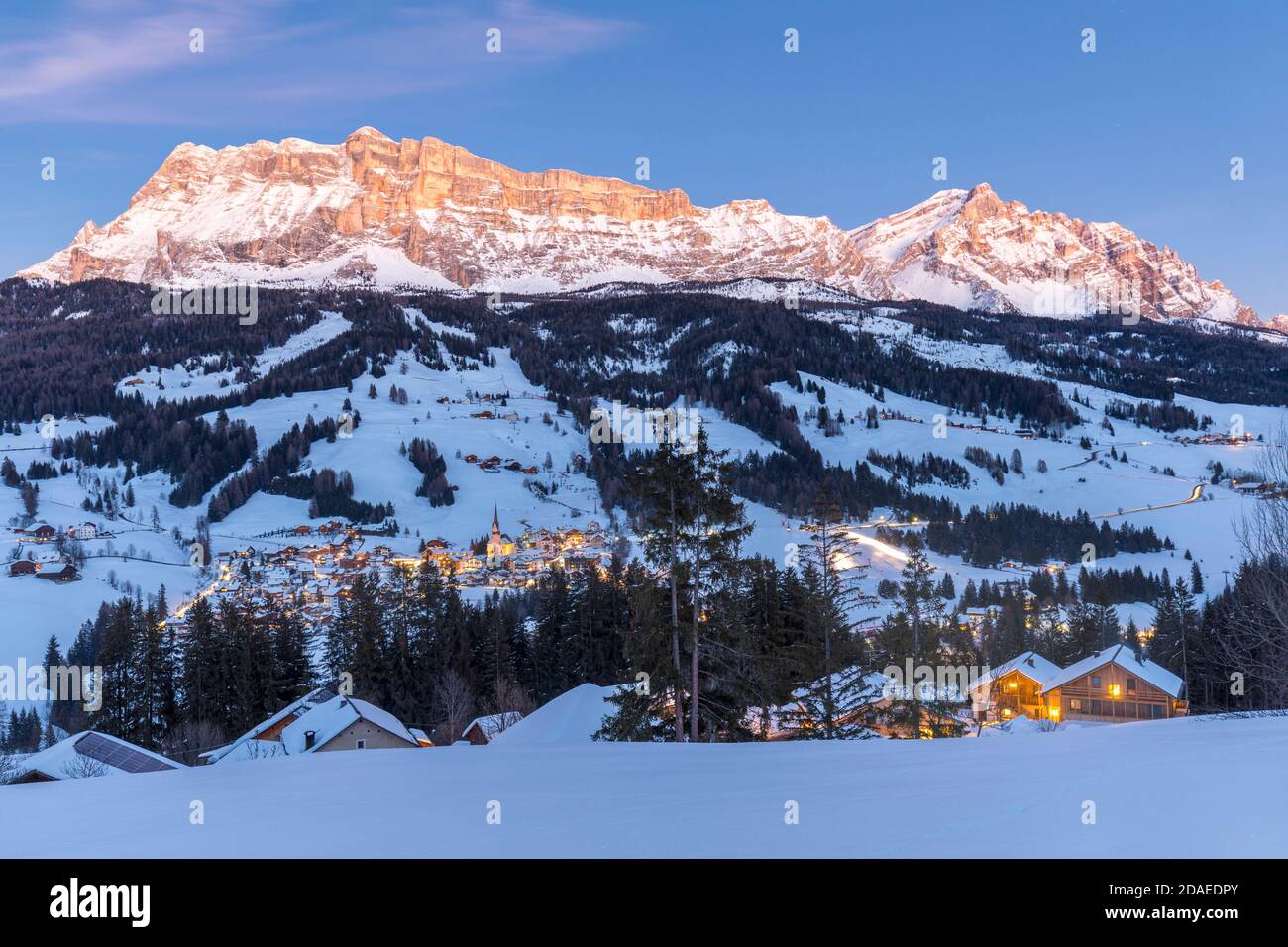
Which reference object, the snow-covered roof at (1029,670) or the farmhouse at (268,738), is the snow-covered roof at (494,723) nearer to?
the farmhouse at (268,738)

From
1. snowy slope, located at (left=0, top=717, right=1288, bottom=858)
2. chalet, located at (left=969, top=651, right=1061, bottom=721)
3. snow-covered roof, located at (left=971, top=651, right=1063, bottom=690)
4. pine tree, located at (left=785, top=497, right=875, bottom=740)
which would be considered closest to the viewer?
snowy slope, located at (left=0, top=717, right=1288, bottom=858)

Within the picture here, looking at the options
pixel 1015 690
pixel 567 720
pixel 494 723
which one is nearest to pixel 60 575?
pixel 494 723

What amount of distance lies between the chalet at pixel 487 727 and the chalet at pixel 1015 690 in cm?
2667

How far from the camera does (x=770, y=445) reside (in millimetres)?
162250

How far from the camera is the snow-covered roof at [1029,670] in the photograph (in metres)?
49.5

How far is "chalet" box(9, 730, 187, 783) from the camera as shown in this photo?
26609 millimetres

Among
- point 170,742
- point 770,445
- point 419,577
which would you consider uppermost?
point 770,445

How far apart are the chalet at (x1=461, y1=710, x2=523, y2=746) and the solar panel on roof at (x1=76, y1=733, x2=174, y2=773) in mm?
12216

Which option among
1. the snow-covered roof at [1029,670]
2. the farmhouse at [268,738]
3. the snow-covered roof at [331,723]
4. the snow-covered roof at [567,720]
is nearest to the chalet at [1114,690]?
the snow-covered roof at [1029,670]

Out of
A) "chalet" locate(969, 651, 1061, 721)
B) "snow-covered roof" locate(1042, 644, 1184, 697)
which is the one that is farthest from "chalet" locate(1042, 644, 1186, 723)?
"chalet" locate(969, 651, 1061, 721)

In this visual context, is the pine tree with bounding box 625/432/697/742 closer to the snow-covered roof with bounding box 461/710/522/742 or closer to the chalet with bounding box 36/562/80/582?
the snow-covered roof with bounding box 461/710/522/742
